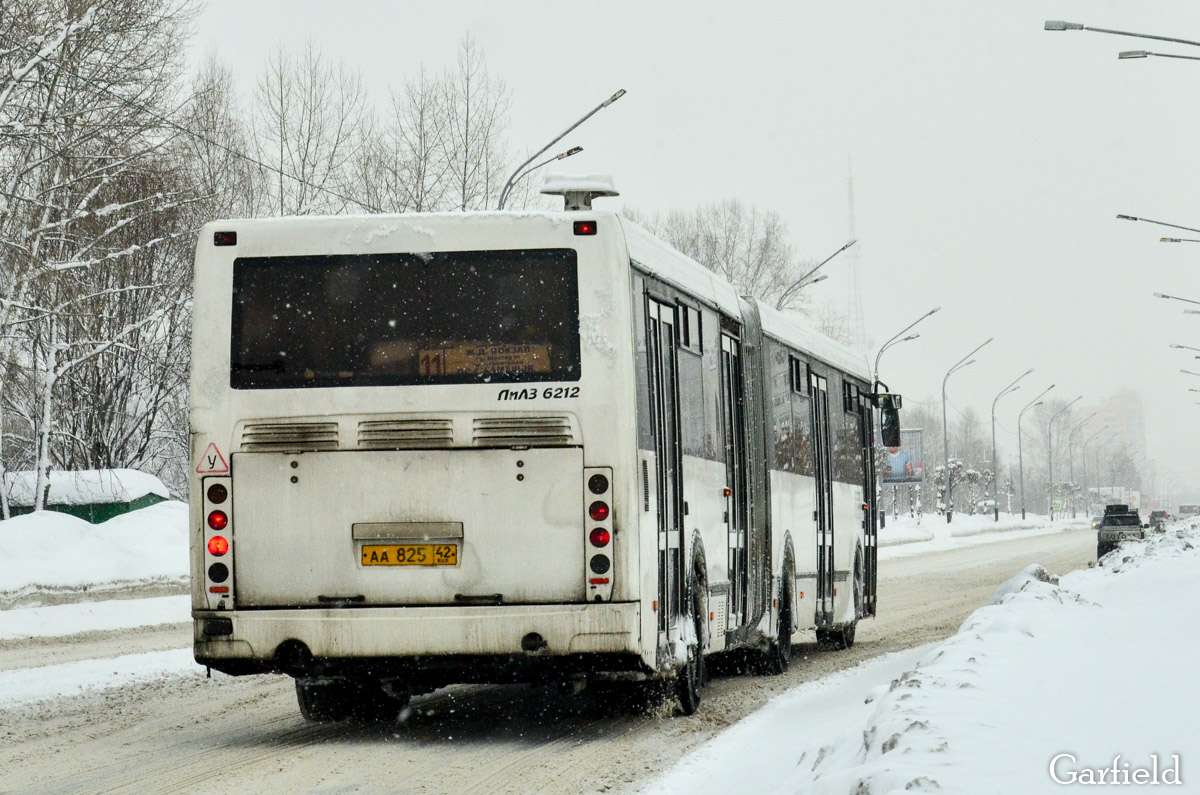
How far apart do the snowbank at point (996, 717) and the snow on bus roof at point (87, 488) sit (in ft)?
85.6

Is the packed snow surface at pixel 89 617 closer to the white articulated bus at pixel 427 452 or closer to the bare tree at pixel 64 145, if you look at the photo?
the bare tree at pixel 64 145

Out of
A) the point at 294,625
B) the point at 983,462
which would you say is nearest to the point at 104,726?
the point at 294,625

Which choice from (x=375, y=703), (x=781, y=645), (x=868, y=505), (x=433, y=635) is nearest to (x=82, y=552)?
(x=868, y=505)

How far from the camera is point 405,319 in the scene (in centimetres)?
941

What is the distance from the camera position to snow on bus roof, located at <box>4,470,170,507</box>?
3612 centimetres

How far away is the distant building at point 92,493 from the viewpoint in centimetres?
3609

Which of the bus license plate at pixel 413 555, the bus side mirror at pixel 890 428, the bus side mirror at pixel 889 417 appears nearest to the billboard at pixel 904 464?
the bus side mirror at pixel 889 417

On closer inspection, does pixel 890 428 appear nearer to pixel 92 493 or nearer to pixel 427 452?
pixel 427 452

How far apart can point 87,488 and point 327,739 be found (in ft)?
93.4

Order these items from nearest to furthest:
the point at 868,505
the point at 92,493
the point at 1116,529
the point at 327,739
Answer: the point at 327,739, the point at 868,505, the point at 92,493, the point at 1116,529

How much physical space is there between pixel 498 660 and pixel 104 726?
132 inches

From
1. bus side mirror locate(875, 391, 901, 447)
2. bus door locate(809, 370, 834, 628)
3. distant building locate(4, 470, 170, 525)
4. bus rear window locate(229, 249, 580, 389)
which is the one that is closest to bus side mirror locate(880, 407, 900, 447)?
bus side mirror locate(875, 391, 901, 447)

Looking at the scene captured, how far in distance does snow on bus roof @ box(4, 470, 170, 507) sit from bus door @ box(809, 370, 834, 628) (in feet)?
75.3

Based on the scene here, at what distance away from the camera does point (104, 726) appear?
10.8 metres
